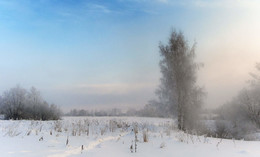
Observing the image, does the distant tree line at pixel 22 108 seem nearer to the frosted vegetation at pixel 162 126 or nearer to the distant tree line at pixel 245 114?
the frosted vegetation at pixel 162 126

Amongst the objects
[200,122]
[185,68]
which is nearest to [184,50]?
[185,68]

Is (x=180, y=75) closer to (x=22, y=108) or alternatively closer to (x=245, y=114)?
(x=245, y=114)

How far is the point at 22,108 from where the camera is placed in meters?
32.1

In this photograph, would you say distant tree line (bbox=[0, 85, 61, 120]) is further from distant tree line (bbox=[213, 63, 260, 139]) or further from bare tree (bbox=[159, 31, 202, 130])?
distant tree line (bbox=[213, 63, 260, 139])

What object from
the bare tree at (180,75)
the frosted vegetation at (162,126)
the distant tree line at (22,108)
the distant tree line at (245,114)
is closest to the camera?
the frosted vegetation at (162,126)

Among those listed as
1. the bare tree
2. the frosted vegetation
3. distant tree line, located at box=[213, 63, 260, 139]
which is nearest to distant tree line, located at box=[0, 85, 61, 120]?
the frosted vegetation

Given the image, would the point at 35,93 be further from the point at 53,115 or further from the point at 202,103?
the point at 202,103

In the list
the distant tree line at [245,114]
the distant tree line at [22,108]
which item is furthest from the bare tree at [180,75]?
the distant tree line at [22,108]

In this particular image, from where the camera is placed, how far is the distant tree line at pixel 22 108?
28212mm

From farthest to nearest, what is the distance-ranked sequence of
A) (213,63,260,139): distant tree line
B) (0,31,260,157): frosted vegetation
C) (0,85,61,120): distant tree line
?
(0,85,61,120): distant tree line, (213,63,260,139): distant tree line, (0,31,260,157): frosted vegetation

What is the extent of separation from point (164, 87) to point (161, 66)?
1.60 meters

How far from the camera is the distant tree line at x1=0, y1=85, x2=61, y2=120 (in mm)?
28212

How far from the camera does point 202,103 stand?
14.5 m

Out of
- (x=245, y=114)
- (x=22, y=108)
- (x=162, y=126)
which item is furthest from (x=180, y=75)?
(x=22, y=108)
